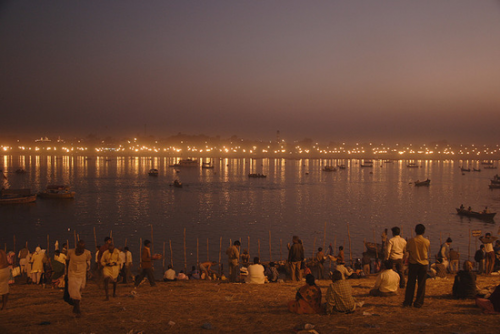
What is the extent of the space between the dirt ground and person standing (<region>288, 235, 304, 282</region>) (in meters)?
1.17

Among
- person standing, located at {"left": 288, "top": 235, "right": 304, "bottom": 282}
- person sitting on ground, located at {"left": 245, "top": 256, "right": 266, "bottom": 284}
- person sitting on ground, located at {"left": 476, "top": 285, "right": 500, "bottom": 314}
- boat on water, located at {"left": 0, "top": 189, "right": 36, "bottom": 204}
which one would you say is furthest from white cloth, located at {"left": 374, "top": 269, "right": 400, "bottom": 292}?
boat on water, located at {"left": 0, "top": 189, "right": 36, "bottom": 204}

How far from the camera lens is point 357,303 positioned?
722cm

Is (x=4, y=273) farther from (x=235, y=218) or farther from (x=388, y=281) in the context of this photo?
(x=235, y=218)

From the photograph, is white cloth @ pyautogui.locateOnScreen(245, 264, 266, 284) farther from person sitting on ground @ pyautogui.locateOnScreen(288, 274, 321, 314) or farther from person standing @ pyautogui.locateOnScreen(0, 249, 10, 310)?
person standing @ pyautogui.locateOnScreen(0, 249, 10, 310)

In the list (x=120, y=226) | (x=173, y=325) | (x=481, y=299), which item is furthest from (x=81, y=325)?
(x=120, y=226)

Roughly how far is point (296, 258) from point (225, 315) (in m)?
3.68

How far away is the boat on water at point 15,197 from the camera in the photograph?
4109 cm

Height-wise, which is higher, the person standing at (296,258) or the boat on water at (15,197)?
the person standing at (296,258)

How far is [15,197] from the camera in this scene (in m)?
41.8

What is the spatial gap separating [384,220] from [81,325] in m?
32.8

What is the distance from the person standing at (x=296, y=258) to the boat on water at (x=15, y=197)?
134ft

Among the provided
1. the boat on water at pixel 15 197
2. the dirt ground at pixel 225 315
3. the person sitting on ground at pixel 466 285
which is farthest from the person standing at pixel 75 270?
the boat on water at pixel 15 197

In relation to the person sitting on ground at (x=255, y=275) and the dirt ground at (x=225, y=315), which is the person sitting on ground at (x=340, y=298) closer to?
the dirt ground at (x=225, y=315)

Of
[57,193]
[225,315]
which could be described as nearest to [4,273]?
[225,315]
